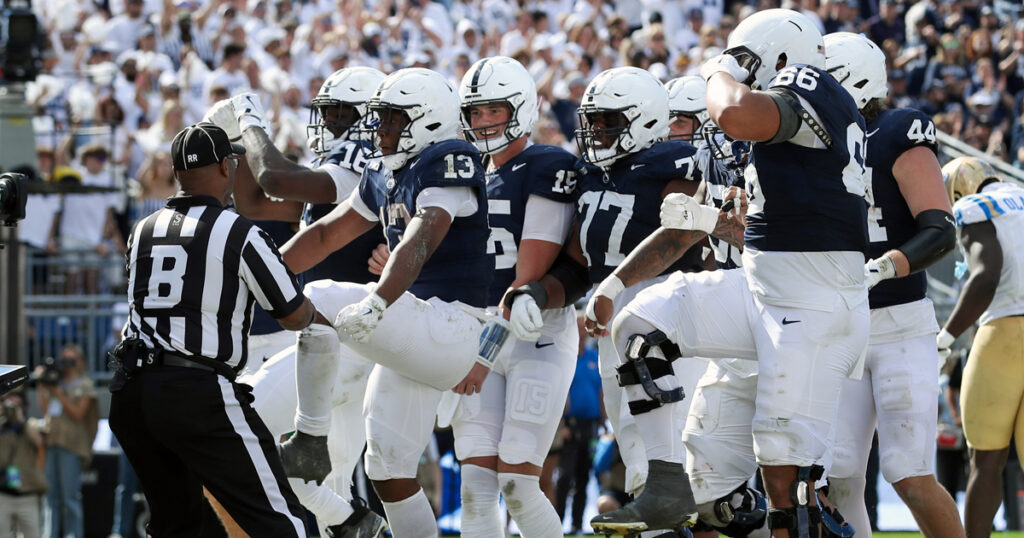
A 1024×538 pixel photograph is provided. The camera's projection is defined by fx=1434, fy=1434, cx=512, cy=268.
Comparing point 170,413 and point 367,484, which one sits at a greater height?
point 170,413

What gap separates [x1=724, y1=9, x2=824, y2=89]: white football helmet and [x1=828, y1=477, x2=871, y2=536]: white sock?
166 centimetres

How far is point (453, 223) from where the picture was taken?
18.7 ft

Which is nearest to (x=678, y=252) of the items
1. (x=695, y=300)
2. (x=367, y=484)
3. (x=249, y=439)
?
(x=695, y=300)

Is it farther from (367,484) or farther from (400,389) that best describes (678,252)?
(367,484)

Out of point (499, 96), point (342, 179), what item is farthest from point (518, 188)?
point (342, 179)

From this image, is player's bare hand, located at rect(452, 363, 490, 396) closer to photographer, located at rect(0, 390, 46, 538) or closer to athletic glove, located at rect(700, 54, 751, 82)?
athletic glove, located at rect(700, 54, 751, 82)

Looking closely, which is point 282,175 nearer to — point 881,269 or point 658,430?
point 658,430

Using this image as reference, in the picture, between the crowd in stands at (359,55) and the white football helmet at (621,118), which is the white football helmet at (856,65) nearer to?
the white football helmet at (621,118)

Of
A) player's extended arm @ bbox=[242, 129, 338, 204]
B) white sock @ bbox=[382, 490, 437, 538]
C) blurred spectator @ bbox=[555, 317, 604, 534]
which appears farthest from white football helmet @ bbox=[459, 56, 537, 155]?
blurred spectator @ bbox=[555, 317, 604, 534]

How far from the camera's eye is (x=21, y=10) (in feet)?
34.4

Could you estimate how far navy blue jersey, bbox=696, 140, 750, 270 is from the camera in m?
5.74

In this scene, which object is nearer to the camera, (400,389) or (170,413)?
(170,413)

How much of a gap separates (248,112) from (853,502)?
306 cm

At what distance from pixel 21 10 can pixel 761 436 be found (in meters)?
7.58
